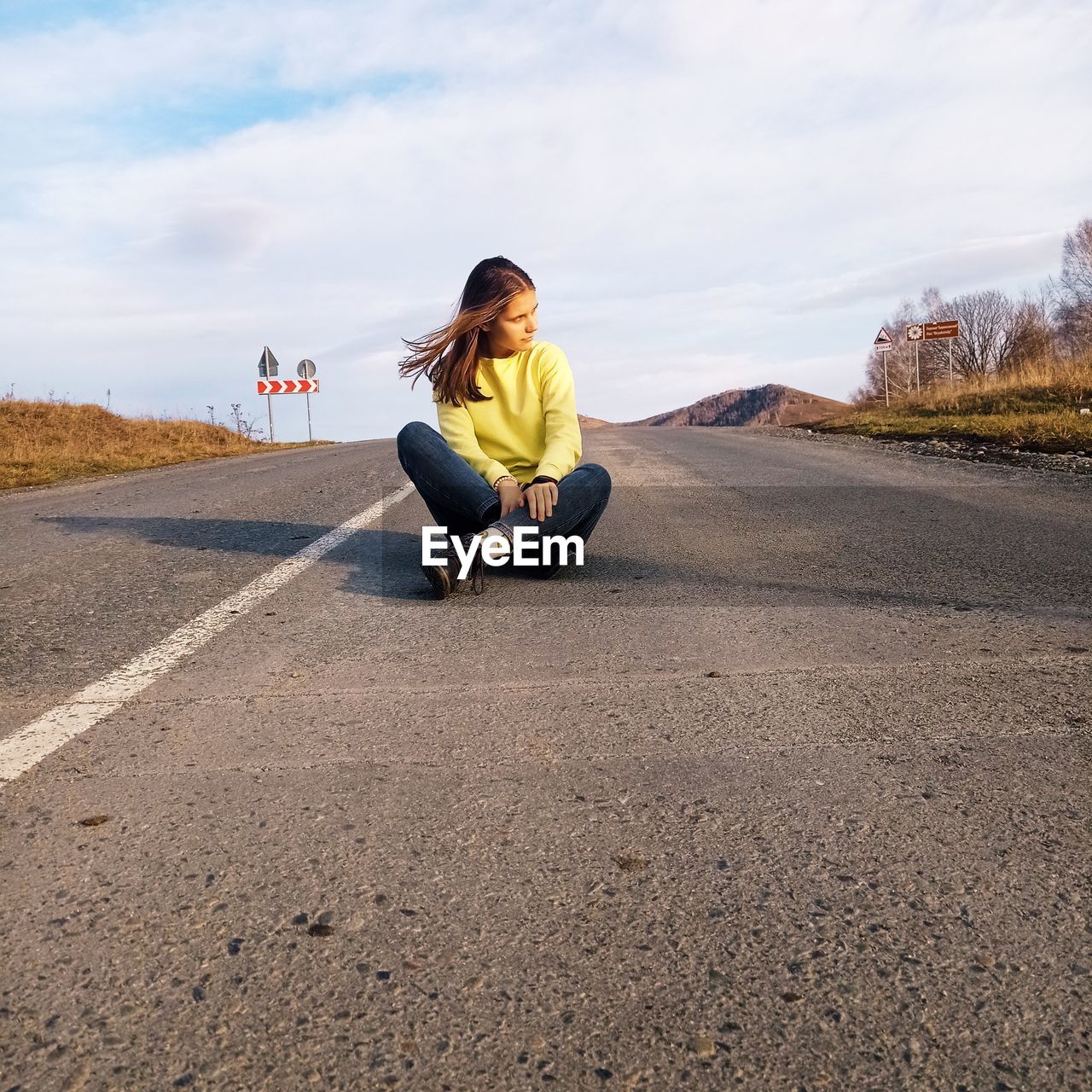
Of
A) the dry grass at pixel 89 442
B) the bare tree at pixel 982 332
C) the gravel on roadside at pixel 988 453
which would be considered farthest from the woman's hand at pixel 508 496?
the bare tree at pixel 982 332

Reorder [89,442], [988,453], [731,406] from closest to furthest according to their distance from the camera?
[988,453], [89,442], [731,406]

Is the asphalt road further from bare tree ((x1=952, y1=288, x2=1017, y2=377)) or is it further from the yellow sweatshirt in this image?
bare tree ((x1=952, y1=288, x2=1017, y2=377))

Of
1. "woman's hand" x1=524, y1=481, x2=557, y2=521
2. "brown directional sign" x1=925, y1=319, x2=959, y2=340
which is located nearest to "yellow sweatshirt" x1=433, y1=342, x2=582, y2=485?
"woman's hand" x1=524, y1=481, x2=557, y2=521

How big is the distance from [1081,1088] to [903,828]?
71cm

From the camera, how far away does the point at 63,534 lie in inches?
257

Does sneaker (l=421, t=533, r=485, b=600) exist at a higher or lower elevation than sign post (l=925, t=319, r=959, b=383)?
lower

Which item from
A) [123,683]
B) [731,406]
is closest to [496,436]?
[123,683]

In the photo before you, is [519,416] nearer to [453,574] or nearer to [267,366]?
[453,574]

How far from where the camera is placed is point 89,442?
1836cm

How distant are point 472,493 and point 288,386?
26.9 m

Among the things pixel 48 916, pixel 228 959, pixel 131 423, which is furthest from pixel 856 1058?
pixel 131 423

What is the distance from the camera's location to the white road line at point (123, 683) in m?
2.48

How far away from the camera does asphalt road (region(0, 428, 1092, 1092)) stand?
52.9 inches

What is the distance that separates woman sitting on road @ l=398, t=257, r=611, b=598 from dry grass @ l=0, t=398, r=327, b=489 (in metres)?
9.63
